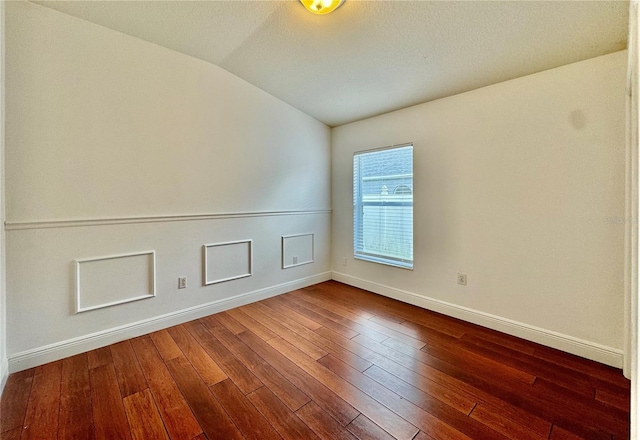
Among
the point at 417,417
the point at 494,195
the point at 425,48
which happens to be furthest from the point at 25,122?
the point at 494,195

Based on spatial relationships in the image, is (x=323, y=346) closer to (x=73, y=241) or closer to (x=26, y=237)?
(x=73, y=241)

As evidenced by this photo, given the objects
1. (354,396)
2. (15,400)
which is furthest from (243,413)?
(15,400)

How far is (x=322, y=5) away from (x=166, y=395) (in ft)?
8.44

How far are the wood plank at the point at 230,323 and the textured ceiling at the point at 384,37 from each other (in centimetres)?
239

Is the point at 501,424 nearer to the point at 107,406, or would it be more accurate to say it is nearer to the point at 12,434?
the point at 107,406

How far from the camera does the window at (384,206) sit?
3.03 metres

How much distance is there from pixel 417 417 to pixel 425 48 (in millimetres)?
2373

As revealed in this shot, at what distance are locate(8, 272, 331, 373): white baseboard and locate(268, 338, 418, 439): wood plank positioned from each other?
941mm

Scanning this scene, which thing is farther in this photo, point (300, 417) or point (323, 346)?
point (323, 346)

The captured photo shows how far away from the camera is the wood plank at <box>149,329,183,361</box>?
205 centimetres

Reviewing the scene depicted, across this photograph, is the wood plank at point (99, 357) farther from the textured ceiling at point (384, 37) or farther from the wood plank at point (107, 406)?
the textured ceiling at point (384, 37)

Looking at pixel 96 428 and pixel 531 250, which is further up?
pixel 531 250

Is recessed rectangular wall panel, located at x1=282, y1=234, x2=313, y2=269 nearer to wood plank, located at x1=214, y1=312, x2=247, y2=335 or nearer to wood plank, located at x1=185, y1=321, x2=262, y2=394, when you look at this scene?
wood plank, located at x1=214, y1=312, x2=247, y2=335

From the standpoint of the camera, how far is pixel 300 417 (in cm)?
146
